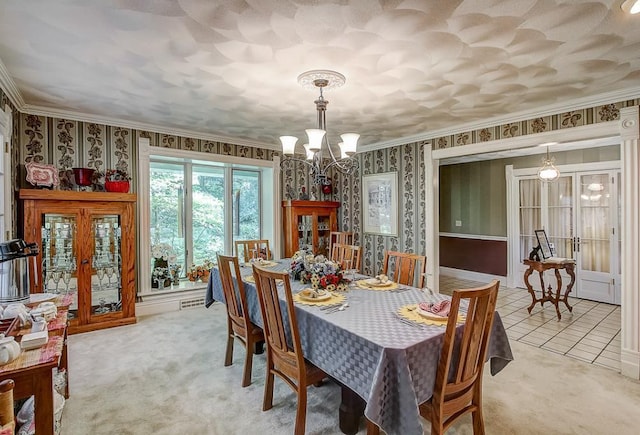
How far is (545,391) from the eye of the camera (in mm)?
2564

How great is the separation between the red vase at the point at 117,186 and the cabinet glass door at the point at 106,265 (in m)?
0.31

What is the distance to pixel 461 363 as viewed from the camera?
1.68 meters

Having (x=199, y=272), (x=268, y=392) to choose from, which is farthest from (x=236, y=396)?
(x=199, y=272)

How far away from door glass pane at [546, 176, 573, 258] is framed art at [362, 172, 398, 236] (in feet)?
9.02

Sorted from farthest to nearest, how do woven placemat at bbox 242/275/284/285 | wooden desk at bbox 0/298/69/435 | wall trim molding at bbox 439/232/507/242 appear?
wall trim molding at bbox 439/232/507/242 < woven placemat at bbox 242/275/284/285 < wooden desk at bbox 0/298/69/435

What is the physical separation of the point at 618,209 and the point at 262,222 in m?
5.43

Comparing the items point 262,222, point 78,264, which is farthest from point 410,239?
point 78,264

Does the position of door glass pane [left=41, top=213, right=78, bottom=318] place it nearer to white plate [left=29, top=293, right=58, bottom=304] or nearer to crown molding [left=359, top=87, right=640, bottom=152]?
white plate [left=29, top=293, right=58, bottom=304]

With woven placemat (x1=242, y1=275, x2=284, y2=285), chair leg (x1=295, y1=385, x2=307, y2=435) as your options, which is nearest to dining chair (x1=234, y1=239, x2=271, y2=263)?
woven placemat (x1=242, y1=275, x2=284, y2=285)

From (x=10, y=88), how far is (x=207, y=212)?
8.80ft

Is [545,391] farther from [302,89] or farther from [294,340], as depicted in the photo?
[302,89]

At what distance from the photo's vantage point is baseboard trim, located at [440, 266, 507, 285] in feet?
20.6

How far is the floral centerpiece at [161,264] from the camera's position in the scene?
4594 mm

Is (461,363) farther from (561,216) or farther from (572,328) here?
(561,216)
